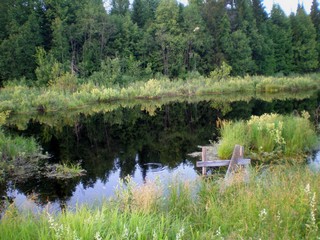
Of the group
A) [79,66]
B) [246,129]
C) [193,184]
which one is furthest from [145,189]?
[79,66]

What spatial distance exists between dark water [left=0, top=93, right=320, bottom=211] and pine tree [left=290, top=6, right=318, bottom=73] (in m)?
34.0

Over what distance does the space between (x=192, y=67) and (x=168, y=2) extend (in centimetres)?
922

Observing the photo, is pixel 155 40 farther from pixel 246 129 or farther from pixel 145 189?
pixel 145 189

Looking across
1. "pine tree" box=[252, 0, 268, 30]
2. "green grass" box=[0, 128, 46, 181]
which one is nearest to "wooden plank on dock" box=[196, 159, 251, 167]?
"green grass" box=[0, 128, 46, 181]

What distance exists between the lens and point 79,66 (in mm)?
41031

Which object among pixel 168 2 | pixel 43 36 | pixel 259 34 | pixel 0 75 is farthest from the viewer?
pixel 259 34

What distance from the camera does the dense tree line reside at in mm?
39156

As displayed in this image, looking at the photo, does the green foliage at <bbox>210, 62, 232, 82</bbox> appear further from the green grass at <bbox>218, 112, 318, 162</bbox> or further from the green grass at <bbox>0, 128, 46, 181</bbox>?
the green grass at <bbox>0, 128, 46, 181</bbox>

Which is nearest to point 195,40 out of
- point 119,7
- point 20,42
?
point 119,7

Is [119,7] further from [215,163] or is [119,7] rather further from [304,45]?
[215,163]

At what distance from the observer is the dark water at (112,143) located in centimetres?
880

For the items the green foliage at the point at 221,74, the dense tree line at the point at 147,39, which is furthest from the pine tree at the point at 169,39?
the green foliage at the point at 221,74

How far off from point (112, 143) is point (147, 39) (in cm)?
3300

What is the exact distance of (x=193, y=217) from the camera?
213 inches
